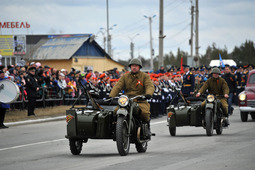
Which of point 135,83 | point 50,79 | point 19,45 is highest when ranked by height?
point 19,45

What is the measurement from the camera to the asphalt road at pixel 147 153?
380 inches

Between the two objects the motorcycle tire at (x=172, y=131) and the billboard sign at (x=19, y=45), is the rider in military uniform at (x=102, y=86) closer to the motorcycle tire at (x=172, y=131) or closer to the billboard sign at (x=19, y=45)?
the motorcycle tire at (x=172, y=131)

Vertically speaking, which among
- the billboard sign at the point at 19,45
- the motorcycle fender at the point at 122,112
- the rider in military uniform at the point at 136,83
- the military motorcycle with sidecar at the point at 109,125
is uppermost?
the billboard sign at the point at 19,45

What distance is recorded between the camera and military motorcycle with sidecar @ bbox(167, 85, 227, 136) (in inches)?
614

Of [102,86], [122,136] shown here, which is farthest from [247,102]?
[122,136]

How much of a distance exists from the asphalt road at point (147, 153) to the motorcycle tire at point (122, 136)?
0.50 ft

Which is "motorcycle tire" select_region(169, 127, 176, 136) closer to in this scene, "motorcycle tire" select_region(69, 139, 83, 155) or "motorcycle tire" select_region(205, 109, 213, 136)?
"motorcycle tire" select_region(205, 109, 213, 136)

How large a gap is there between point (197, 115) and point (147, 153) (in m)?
4.48

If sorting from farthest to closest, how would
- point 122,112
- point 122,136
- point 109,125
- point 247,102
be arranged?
point 247,102, point 109,125, point 122,112, point 122,136

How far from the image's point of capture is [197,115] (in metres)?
15.8

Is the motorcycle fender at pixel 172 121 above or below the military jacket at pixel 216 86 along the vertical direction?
below

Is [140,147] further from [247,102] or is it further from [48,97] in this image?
[48,97]

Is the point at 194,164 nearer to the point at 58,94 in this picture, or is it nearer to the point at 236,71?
the point at 58,94

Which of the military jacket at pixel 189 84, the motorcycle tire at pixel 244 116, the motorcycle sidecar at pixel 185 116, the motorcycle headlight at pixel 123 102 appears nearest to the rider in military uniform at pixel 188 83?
the military jacket at pixel 189 84
